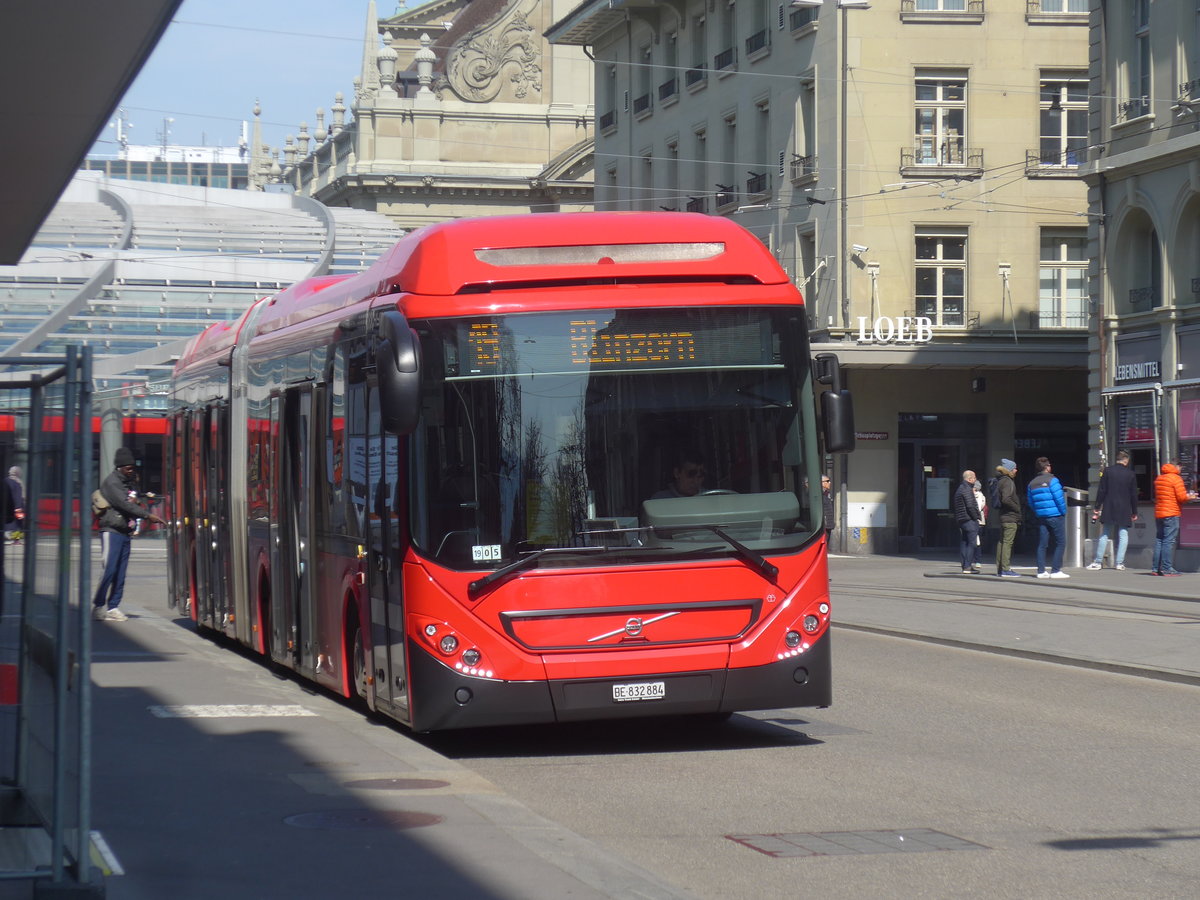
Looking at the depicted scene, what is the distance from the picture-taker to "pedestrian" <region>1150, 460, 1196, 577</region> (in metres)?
27.9

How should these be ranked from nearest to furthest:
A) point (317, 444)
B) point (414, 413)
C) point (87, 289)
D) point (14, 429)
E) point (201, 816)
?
point (14, 429), point (201, 816), point (414, 413), point (317, 444), point (87, 289)

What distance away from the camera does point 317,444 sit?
12828 mm

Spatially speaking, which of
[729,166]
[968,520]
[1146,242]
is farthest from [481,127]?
[968,520]

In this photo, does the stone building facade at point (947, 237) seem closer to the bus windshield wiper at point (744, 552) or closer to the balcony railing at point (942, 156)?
the balcony railing at point (942, 156)

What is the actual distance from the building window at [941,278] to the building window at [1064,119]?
2.61 meters

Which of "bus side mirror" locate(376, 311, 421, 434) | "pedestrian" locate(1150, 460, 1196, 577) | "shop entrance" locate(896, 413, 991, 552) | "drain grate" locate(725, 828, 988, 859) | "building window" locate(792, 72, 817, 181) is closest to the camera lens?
"drain grate" locate(725, 828, 988, 859)

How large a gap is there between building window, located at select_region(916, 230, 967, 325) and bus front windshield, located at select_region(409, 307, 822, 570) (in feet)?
103

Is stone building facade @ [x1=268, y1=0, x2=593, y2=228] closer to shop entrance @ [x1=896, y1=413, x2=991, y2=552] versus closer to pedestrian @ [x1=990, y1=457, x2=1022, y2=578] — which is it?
shop entrance @ [x1=896, y1=413, x2=991, y2=552]

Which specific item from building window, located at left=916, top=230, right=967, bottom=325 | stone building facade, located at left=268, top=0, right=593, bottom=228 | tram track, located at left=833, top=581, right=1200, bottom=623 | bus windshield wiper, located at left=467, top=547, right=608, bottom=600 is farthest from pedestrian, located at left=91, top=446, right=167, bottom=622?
stone building facade, located at left=268, top=0, right=593, bottom=228

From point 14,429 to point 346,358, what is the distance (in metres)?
5.47

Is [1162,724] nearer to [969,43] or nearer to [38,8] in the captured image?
[38,8]

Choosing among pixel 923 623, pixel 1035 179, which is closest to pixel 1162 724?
pixel 923 623

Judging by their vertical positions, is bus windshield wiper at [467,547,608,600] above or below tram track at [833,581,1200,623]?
above

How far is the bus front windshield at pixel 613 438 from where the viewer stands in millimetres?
10164
